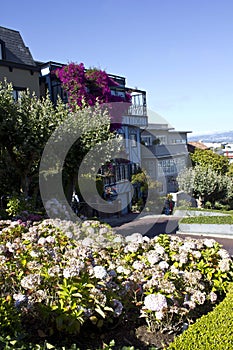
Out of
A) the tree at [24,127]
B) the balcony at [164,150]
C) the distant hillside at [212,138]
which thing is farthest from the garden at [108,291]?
the distant hillside at [212,138]

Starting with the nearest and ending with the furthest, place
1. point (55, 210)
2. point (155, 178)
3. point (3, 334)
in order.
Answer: point (3, 334) → point (55, 210) → point (155, 178)

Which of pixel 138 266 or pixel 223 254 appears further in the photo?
pixel 223 254

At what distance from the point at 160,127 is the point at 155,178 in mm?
7787

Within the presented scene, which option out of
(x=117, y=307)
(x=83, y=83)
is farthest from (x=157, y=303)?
(x=83, y=83)

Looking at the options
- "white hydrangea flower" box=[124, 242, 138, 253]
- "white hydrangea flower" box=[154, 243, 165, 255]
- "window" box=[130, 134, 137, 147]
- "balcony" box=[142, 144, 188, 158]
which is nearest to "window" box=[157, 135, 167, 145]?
"balcony" box=[142, 144, 188, 158]

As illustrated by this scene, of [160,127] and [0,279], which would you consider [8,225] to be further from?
[160,127]

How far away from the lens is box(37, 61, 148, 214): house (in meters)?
24.3

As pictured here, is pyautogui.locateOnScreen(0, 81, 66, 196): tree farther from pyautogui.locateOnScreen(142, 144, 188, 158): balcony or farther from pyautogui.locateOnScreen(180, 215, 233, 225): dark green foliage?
pyautogui.locateOnScreen(142, 144, 188, 158): balcony

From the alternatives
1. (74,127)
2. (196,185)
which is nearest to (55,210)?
(74,127)

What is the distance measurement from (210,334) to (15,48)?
21.8 meters

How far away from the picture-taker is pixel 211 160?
38.4 m

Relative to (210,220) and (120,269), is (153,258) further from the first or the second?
(210,220)

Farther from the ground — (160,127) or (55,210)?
(160,127)

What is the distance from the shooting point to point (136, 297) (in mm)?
5449
